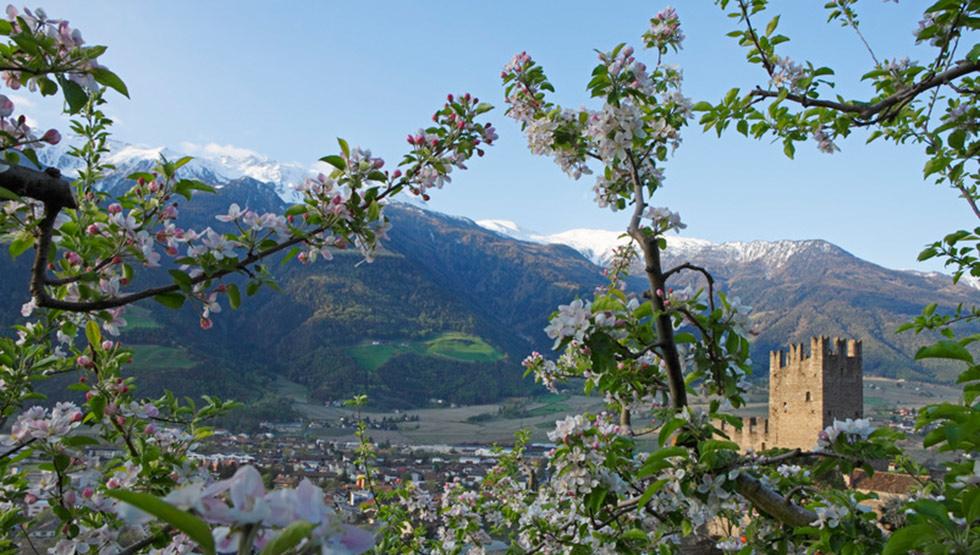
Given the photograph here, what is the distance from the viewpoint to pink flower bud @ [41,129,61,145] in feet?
5.69

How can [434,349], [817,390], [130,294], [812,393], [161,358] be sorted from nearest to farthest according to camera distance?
[130,294] → [817,390] → [812,393] → [161,358] → [434,349]

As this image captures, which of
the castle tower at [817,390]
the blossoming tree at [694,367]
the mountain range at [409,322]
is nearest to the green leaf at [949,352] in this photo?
the blossoming tree at [694,367]

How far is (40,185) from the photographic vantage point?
1.66 m

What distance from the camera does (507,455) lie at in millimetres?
7652

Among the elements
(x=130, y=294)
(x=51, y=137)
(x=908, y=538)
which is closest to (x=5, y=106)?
(x=51, y=137)

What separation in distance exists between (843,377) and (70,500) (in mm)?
39713

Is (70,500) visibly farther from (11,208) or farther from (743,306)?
(743,306)

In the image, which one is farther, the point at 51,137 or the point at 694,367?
the point at 694,367

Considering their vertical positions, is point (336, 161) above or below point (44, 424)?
above

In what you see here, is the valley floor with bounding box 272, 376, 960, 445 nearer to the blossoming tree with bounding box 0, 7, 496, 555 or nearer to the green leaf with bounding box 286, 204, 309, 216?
the blossoming tree with bounding box 0, 7, 496, 555

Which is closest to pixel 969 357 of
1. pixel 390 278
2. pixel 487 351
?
pixel 487 351

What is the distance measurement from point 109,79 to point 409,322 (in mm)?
116891

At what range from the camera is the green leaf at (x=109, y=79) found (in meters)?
1.62

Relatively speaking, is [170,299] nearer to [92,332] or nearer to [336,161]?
[92,332]
